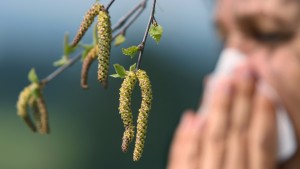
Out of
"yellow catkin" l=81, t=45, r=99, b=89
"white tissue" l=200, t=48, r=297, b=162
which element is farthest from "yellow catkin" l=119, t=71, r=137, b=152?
"white tissue" l=200, t=48, r=297, b=162

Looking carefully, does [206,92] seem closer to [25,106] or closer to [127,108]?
[25,106]

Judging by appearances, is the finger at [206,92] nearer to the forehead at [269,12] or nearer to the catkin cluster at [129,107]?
the forehead at [269,12]

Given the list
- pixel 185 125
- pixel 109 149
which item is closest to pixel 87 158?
pixel 109 149

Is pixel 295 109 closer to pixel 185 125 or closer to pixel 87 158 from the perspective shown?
pixel 185 125

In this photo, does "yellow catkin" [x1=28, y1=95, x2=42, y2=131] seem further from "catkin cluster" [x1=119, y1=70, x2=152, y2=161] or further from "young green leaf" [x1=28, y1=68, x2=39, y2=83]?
"catkin cluster" [x1=119, y1=70, x2=152, y2=161]

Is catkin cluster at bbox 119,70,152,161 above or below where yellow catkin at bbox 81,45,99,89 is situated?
below

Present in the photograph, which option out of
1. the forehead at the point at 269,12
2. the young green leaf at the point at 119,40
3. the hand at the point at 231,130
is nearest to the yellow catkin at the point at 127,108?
the young green leaf at the point at 119,40
